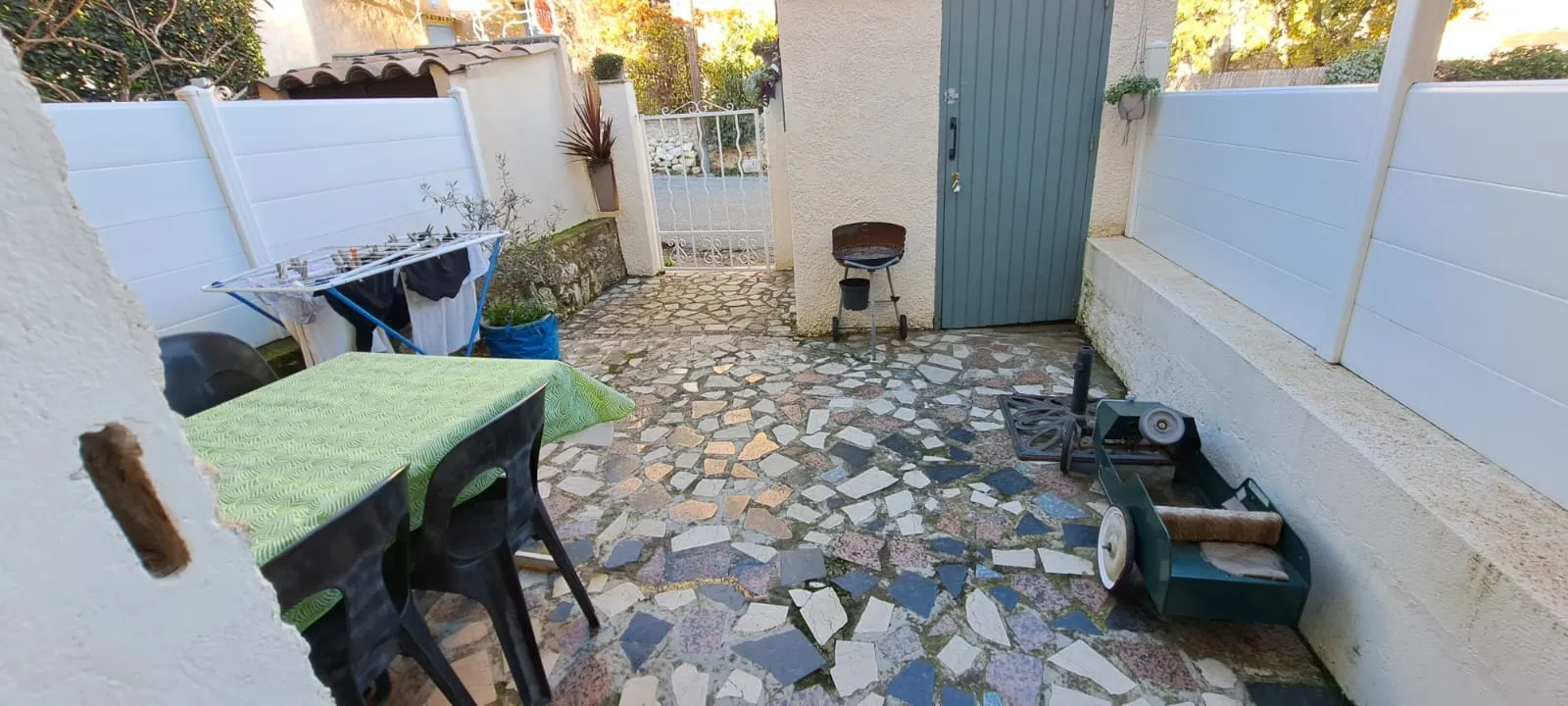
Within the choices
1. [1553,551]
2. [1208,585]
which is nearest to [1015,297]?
[1208,585]

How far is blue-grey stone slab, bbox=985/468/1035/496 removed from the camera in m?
2.92

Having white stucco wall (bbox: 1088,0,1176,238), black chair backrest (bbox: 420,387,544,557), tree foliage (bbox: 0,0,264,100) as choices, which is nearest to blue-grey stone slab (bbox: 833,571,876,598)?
black chair backrest (bbox: 420,387,544,557)

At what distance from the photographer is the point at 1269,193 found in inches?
109

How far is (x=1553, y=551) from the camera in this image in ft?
4.76

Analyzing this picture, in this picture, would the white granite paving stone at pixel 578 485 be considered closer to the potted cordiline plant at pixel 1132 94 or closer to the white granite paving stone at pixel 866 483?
the white granite paving stone at pixel 866 483

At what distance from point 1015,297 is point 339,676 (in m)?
4.46

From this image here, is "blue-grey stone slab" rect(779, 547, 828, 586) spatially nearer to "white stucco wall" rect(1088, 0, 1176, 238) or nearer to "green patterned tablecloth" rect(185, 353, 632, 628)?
"green patterned tablecloth" rect(185, 353, 632, 628)

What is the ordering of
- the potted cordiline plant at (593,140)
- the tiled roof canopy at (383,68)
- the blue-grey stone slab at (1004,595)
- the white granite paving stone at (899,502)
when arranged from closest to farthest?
1. the blue-grey stone slab at (1004,595)
2. the white granite paving stone at (899,502)
3. the tiled roof canopy at (383,68)
4. the potted cordiline plant at (593,140)

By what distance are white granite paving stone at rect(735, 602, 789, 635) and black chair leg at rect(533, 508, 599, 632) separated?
52cm

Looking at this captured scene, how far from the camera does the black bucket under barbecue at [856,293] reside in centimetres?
429

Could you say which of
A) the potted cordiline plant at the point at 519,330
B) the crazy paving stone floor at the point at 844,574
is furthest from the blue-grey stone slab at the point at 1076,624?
the potted cordiline plant at the point at 519,330

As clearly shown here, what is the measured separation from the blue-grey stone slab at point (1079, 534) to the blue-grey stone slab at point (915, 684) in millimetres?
883

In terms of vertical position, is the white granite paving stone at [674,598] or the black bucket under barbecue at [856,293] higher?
the black bucket under barbecue at [856,293]

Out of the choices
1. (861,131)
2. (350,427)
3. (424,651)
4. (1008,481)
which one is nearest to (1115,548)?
(1008,481)
